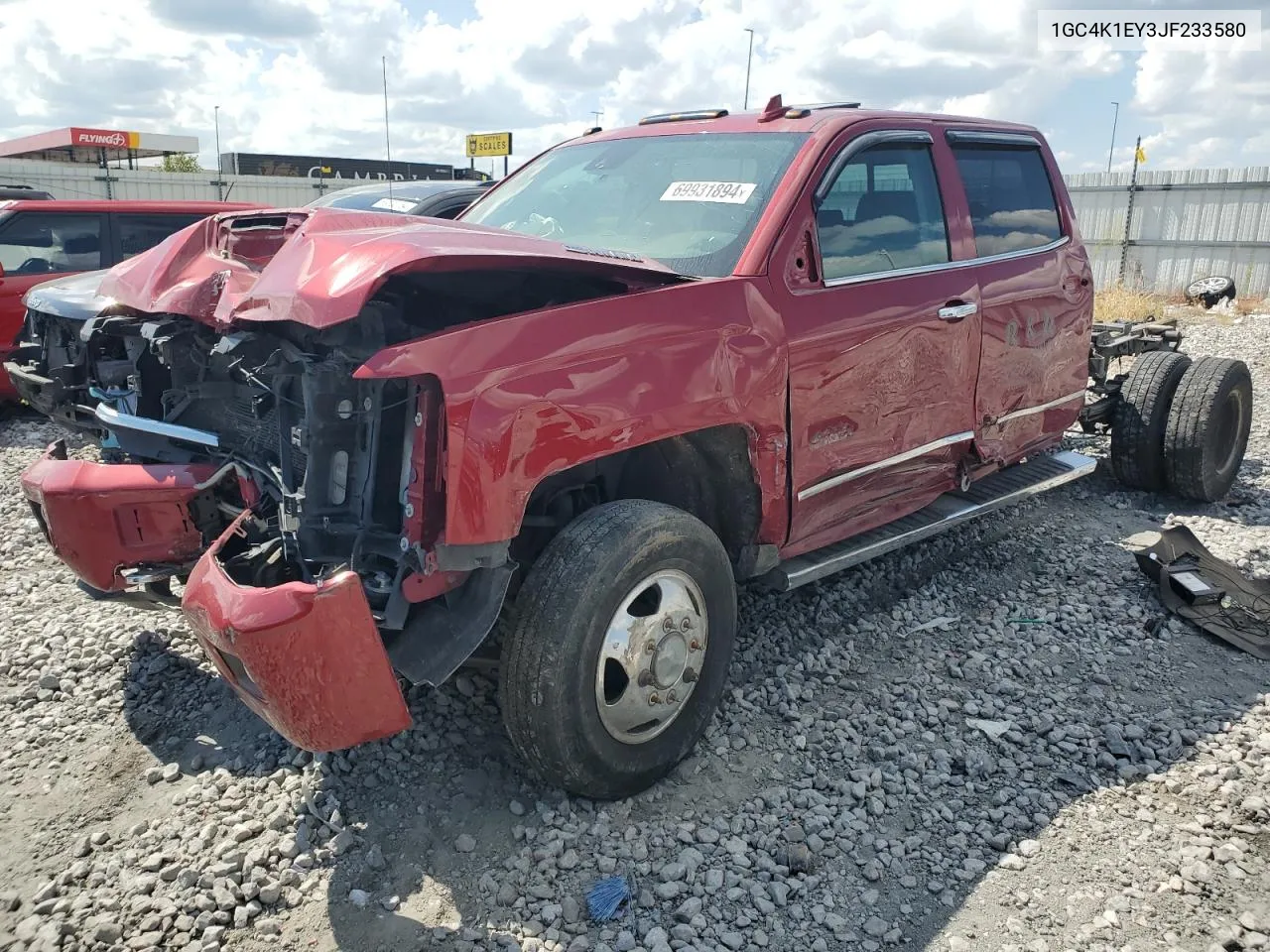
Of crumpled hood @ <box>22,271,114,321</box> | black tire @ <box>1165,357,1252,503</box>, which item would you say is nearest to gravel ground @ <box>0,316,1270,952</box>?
crumpled hood @ <box>22,271,114,321</box>

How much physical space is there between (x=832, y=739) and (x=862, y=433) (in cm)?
110

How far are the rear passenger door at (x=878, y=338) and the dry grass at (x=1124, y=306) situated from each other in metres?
8.80

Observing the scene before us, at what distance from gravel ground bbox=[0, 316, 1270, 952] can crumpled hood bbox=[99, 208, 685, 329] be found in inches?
56.1

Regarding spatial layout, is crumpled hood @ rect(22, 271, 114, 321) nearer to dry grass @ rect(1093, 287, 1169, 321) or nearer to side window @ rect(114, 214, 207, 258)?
side window @ rect(114, 214, 207, 258)

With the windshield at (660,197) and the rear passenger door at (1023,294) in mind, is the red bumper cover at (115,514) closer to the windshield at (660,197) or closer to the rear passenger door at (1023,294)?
the windshield at (660,197)

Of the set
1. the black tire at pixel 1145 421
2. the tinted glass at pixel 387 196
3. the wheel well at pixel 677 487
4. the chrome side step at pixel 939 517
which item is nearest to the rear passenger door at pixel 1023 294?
the chrome side step at pixel 939 517

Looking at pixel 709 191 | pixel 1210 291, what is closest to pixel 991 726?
pixel 709 191

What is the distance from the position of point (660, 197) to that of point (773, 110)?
24.6 inches

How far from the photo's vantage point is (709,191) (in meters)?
3.64

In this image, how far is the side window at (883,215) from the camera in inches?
142

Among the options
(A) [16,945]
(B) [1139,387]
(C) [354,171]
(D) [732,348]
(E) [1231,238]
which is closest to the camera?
(A) [16,945]

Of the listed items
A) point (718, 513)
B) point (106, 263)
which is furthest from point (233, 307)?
point (106, 263)

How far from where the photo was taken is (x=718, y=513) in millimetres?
3459

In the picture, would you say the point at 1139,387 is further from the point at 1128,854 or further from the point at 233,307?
the point at 233,307
